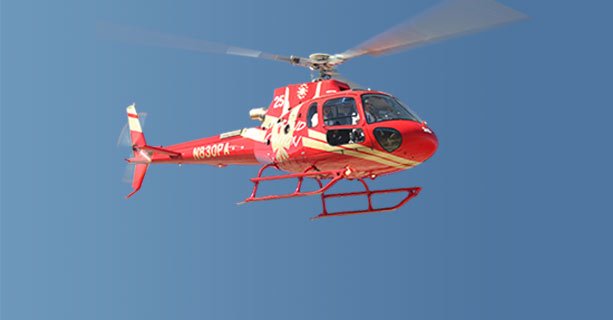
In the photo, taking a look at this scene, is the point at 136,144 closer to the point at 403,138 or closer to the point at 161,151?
the point at 161,151

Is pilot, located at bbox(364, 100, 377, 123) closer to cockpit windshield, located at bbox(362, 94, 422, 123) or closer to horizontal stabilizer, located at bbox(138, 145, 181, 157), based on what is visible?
cockpit windshield, located at bbox(362, 94, 422, 123)

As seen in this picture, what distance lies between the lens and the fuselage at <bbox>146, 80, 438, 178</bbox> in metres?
9.29

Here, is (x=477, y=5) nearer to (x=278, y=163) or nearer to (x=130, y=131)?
(x=278, y=163)

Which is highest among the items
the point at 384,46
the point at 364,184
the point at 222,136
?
the point at 384,46

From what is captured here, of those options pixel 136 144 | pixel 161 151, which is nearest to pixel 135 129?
pixel 136 144

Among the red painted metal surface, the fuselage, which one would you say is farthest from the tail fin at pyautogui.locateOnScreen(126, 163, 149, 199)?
the fuselage

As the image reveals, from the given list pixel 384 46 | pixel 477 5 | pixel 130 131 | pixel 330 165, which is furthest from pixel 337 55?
pixel 130 131

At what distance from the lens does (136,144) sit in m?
13.4

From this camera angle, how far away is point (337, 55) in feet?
34.1

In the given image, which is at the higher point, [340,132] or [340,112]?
[340,112]

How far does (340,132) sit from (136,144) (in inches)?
198

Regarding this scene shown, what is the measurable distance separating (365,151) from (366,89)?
0.85 m

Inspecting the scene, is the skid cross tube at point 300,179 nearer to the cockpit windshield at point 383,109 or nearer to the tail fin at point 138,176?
the cockpit windshield at point 383,109

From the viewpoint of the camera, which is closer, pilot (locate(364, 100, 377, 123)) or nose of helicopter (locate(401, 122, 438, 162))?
nose of helicopter (locate(401, 122, 438, 162))
